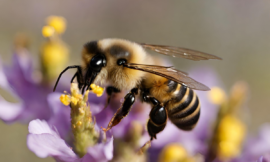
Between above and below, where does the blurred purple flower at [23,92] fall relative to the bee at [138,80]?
below

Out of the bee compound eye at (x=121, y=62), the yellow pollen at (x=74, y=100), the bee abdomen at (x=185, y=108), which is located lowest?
the yellow pollen at (x=74, y=100)

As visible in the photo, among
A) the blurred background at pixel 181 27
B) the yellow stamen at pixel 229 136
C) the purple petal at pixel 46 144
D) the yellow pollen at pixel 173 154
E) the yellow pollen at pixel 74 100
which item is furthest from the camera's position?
the blurred background at pixel 181 27

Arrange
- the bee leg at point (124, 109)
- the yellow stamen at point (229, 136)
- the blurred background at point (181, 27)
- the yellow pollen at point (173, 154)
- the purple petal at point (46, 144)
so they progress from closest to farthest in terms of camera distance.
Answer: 1. the purple petal at point (46, 144)
2. the bee leg at point (124, 109)
3. the yellow pollen at point (173, 154)
4. the yellow stamen at point (229, 136)
5. the blurred background at point (181, 27)

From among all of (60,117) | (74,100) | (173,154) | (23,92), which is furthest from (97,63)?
(23,92)

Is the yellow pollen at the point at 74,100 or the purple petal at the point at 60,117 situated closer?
the yellow pollen at the point at 74,100

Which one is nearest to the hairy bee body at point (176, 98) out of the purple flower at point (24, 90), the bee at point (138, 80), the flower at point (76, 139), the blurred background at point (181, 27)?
the bee at point (138, 80)

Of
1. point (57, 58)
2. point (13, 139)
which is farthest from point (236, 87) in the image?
point (13, 139)

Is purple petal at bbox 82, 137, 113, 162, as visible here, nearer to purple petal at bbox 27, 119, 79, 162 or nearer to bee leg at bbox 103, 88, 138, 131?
purple petal at bbox 27, 119, 79, 162

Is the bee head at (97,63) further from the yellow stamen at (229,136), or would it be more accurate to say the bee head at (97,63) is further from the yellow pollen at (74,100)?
the yellow stamen at (229,136)

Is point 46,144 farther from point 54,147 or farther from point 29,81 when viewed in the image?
point 29,81
